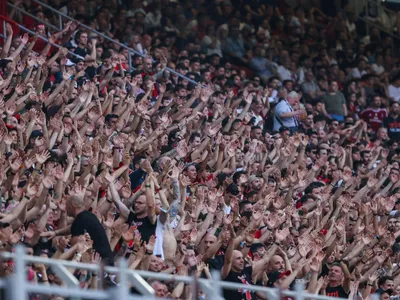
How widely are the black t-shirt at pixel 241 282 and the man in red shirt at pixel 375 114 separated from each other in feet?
32.2

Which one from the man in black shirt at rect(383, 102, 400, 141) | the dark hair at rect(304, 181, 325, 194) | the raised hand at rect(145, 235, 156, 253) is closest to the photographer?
the raised hand at rect(145, 235, 156, 253)

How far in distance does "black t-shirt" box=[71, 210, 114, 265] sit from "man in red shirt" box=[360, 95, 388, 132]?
11460mm

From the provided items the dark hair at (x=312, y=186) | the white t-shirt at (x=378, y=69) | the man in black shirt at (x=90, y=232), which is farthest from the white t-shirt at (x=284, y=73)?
the man in black shirt at (x=90, y=232)

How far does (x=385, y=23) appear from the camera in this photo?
87.9 ft

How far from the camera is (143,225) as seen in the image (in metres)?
11.9

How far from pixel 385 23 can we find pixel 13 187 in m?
16.4

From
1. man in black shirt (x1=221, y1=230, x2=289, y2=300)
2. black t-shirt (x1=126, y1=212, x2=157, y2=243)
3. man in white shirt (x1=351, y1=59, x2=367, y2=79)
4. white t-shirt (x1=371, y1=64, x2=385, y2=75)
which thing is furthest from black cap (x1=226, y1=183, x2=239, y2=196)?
white t-shirt (x1=371, y1=64, x2=385, y2=75)

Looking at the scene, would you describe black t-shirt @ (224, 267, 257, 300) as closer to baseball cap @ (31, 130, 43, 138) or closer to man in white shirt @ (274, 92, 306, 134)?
baseball cap @ (31, 130, 43, 138)

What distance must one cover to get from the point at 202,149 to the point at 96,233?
17.5ft

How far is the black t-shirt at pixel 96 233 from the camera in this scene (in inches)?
419

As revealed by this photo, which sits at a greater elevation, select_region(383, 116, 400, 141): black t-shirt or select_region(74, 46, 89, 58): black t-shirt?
select_region(74, 46, 89, 58): black t-shirt

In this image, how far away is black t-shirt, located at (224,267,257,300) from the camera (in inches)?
448

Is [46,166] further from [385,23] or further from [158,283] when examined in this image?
[385,23]

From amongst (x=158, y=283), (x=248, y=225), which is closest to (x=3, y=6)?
(x=248, y=225)
